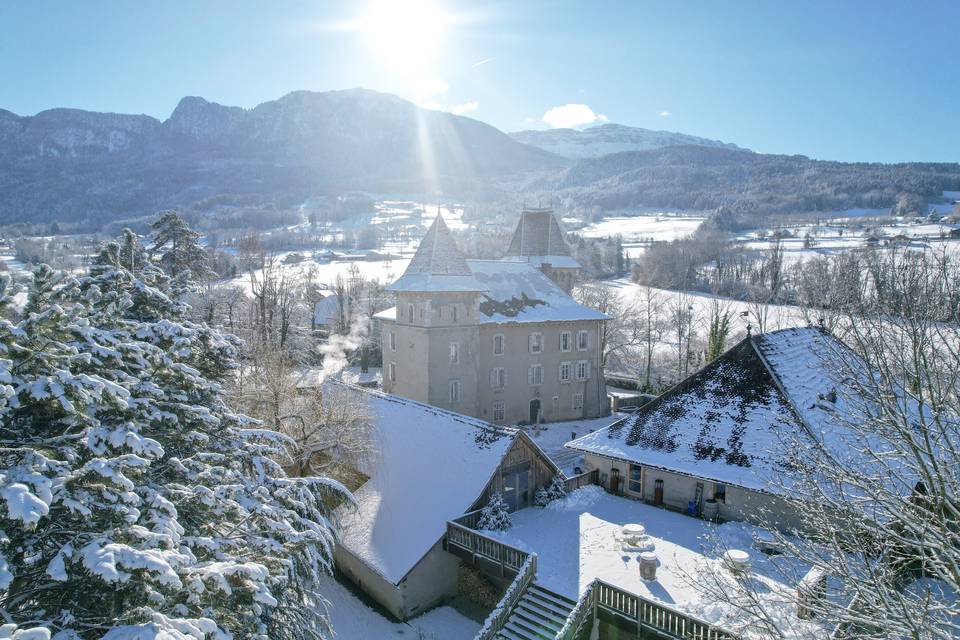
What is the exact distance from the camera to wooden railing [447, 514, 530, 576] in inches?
682

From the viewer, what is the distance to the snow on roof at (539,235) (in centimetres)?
4681

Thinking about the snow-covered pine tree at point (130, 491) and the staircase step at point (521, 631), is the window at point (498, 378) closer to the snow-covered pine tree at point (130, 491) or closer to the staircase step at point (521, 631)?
the staircase step at point (521, 631)

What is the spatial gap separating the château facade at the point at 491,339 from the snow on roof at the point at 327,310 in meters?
37.0

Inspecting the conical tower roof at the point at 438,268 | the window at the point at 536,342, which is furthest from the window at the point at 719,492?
the window at the point at 536,342

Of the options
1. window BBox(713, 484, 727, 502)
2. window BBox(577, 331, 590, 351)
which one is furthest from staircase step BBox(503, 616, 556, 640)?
window BBox(577, 331, 590, 351)

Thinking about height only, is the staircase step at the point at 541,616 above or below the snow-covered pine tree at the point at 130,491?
below

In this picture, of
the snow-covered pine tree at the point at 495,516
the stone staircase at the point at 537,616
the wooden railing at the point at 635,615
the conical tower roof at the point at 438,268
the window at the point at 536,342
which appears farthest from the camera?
the window at the point at 536,342

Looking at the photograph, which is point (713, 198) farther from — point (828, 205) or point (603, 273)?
point (603, 273)

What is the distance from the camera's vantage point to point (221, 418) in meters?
13.1

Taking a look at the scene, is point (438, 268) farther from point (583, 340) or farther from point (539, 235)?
point (539, 235)

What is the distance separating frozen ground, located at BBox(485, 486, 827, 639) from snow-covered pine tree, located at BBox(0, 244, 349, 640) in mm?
→ 8399

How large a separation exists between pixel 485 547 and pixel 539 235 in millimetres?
32764

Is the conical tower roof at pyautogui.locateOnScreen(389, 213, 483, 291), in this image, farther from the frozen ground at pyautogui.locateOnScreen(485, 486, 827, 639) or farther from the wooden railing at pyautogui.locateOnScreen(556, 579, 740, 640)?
the wooden railing at pyautogui.locateOnScreen(556, 579, 740, 640)

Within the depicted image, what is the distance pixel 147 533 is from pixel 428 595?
1239cm
